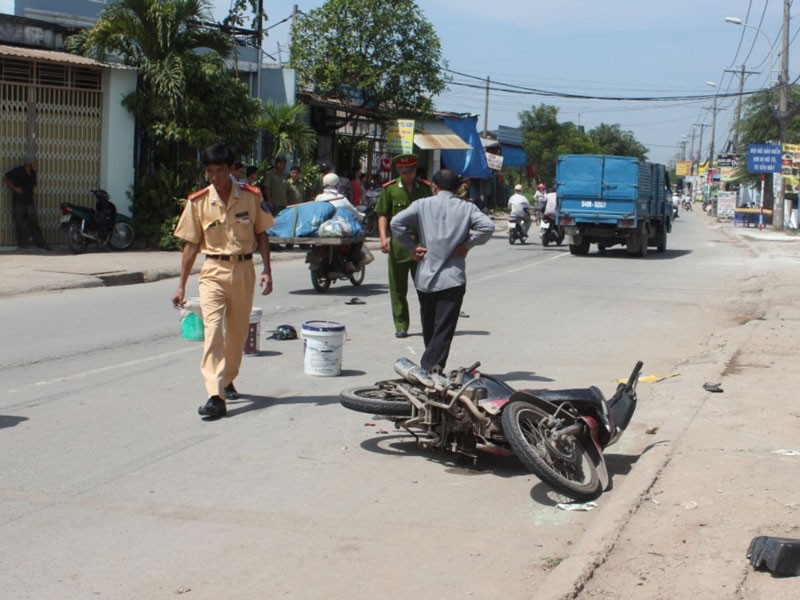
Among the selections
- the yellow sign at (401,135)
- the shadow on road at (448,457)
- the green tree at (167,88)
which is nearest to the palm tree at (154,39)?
the green tree at (167,88)

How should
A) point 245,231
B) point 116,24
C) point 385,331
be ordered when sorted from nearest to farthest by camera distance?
point 245,231
point 385,331
point 116,24

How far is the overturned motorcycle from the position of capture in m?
5.80

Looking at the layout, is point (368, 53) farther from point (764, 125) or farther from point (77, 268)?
point (764, 125)

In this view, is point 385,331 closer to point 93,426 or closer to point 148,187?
point 93,426

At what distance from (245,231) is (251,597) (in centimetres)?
375

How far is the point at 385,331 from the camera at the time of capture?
471 inches

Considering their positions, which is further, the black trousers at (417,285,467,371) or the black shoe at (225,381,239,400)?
the black shoe at (225,381,239,400)

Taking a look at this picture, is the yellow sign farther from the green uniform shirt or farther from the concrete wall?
the green uniform shirt

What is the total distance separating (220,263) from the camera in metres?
7.54

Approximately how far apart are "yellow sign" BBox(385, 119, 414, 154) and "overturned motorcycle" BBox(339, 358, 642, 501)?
2373cm

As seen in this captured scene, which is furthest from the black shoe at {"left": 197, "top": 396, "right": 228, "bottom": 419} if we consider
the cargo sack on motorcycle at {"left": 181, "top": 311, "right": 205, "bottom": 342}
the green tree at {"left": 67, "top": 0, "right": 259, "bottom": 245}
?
the green tree at {"left": 67, "top": 0, "right": 259, "bottom": 245}

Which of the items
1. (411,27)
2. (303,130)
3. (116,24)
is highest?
(411,27)

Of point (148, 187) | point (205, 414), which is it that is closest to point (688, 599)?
point (205, 414)

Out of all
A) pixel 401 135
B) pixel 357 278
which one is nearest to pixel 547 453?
pixel 357 278
